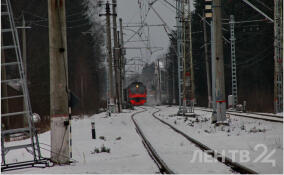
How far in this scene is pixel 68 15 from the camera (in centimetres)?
4822

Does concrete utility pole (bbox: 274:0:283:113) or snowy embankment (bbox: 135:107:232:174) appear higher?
concrete utility pole (bbox: 274:0:283:113)

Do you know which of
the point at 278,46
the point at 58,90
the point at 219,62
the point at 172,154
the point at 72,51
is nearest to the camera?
the point at 58,90

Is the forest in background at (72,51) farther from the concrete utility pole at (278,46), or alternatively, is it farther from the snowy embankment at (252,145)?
the snowy embankment at (252,145)

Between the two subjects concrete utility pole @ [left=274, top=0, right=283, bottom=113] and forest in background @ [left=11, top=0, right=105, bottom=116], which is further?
forest in background @ [left=11, top=0, right=105, bottom=116]

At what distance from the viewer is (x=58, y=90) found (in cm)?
989

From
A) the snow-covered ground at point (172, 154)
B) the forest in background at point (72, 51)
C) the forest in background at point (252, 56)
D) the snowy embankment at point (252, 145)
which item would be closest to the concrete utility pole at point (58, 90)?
the snow-covered ground at point (172, 154)

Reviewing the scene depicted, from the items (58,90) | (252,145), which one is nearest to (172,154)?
(252,145)

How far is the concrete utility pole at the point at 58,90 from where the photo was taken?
985 centimetres

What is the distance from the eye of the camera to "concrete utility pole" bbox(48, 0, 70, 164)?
32.3ft

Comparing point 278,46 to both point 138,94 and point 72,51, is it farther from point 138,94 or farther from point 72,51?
point 72,51

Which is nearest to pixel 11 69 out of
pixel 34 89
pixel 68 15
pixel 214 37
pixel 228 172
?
pixel 34 89

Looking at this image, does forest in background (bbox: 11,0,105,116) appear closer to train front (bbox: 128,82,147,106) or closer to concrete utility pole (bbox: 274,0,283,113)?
train front (bbox: 128,82,147,106)

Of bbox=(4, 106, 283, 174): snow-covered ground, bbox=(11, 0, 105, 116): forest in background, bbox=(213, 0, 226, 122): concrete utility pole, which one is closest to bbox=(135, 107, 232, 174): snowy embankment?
bbox=(4, 106, 283, 174): snow-covered ground

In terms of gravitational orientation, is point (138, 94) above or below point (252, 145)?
below
